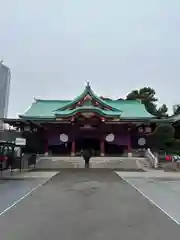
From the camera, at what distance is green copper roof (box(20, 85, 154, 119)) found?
35.8 metres

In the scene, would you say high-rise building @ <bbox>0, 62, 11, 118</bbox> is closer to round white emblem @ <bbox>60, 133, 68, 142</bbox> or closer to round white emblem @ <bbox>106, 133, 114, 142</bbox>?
round white emblem @ <bbox>60, 133, 68, 142</bbox>

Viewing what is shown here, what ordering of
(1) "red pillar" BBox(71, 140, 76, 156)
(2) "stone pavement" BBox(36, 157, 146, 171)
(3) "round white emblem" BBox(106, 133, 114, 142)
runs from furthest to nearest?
(3) "round white emblem" BBox(106, 133, 114, 142)
(1) "red pillar" BBox(71, 140, 76, 156)
(2) "stone pavement" BBox(36, 157, 146, 171)

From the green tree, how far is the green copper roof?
19.2 meters

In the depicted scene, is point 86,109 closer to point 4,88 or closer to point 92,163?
point 92,163

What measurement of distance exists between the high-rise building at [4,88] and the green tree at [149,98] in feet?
86.2

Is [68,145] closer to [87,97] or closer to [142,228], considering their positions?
[87,97]

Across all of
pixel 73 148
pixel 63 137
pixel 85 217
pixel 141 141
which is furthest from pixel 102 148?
pixel 85 217

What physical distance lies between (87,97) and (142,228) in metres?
33.5

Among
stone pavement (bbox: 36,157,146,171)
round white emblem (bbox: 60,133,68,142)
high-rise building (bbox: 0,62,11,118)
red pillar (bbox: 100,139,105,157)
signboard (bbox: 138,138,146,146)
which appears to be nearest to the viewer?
stone pavement (bbox: 36,157,146,171)

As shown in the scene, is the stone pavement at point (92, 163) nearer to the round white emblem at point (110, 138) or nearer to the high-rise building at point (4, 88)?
the round white emblem at point (110, 138)

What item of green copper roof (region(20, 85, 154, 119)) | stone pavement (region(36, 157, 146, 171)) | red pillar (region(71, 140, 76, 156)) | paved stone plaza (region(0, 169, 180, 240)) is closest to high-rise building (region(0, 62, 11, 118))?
green copper roof (region(20, 85, 154, 119))

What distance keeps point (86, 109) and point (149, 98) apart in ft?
117

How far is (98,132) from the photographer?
1464 inches

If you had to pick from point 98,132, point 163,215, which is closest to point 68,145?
point 98,132
